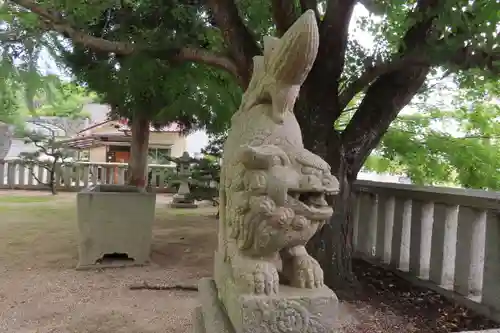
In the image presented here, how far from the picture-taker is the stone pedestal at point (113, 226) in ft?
13.7

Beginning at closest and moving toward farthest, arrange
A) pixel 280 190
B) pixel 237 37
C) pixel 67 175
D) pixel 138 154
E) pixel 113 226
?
1. pixel 280 190
2. pixel 237 37
3. pixel 113 226
4. pixel 138 154
5. pixel 67 175

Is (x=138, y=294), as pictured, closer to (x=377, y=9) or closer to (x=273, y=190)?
(x=273, y=190)

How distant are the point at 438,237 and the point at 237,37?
7.73 ft

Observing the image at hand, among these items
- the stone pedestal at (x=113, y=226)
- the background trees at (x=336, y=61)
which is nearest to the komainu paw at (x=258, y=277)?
the background trees at (x=336, y=61)

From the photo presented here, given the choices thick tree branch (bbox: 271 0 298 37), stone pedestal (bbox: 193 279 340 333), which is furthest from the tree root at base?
thick tree branch (bbox: 271 0 298 37)

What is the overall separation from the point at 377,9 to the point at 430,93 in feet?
6.76

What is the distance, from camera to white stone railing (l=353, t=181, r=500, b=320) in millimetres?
2928

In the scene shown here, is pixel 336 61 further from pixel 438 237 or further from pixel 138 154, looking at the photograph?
pixel 138 154

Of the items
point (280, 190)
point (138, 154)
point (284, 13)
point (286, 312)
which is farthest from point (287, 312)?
point (138, 154)

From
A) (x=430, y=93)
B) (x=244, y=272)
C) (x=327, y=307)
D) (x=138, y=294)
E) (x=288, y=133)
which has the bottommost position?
(x=138, y=294)

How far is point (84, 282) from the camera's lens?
3.77 m

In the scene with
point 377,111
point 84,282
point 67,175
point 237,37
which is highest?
point 237,37

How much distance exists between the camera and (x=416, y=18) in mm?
2820

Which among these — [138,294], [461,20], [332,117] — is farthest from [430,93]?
[138,294]
